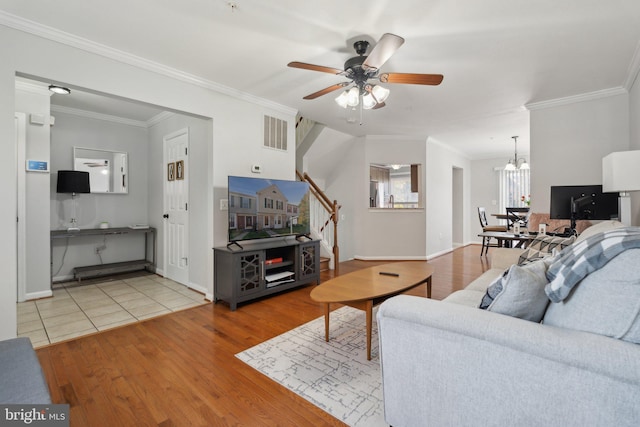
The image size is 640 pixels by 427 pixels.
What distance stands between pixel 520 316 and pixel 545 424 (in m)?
0.36

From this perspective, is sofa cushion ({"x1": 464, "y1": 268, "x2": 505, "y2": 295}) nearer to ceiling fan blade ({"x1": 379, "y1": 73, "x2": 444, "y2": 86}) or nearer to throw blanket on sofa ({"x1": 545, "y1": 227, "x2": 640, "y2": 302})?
throw blanket on sofa ({"x1": 545, "y1": 227, "x2": 640, "y2": 302})

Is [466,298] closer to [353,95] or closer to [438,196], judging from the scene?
[353,95]

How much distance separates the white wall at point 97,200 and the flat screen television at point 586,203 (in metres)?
6.00

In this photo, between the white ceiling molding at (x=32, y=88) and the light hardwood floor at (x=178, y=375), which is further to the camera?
the white ceiling molding at (x=32, y=88)

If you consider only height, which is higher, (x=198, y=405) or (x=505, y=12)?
(x=505, y=12)

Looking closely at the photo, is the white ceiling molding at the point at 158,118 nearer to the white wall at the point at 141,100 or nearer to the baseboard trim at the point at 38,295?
the white wall at the point at 141,100

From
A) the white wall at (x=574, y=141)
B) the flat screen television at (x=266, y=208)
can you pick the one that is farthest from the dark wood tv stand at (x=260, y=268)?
the white wall at (x=574, y=141)

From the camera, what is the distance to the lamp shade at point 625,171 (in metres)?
2.30

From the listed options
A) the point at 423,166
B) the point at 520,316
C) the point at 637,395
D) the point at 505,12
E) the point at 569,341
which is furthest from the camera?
the point at 423,166

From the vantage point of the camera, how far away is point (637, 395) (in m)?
0.88

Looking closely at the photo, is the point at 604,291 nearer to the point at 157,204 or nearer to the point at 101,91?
the point at 101,91

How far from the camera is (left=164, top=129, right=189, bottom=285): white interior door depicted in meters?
4.02

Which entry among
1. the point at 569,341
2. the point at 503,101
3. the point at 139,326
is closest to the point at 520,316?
the point at 569,341

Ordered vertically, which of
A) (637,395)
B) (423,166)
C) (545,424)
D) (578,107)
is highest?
(578,107)
